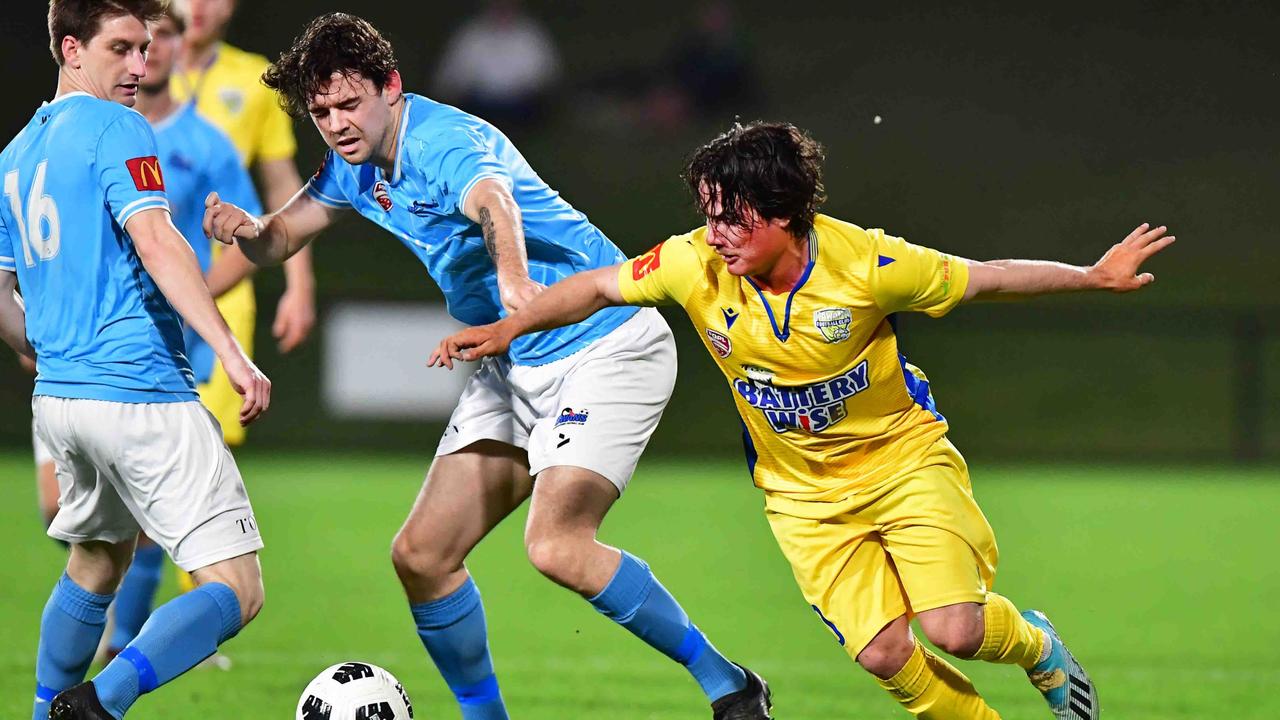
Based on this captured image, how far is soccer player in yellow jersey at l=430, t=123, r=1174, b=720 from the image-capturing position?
3918mm

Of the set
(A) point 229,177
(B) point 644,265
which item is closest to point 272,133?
(A) point 229,177

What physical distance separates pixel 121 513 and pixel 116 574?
0.74 feet

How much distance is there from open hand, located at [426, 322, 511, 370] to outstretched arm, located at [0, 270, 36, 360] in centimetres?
120

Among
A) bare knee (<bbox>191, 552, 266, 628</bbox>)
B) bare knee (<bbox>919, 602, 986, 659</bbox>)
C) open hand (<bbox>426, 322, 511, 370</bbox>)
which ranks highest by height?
open hand (<bbox>426, 322, 511, 370</bbox>)

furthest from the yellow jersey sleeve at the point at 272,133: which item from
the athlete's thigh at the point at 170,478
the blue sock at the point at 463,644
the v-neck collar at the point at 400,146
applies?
the athlete's thigh at the point at 170,478

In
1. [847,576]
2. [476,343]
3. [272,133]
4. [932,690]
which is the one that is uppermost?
[272,133]

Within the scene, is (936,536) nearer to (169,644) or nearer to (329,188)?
(169,644)

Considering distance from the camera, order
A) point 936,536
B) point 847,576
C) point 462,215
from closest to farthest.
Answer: point 936,536, point 847,576, point 462,215

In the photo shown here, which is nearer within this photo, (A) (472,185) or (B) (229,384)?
(A) (472,185)

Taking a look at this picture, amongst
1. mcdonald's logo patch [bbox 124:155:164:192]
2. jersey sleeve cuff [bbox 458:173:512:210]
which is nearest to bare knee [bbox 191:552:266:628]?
mcdonald's logo patch [bbox 124:155:164:192]

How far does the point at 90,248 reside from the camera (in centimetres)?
392

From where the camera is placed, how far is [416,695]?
18.0 feet

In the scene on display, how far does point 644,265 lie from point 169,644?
4.82ft

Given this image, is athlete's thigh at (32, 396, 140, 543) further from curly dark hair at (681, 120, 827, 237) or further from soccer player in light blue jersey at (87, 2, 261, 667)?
curly dark hair at (681, 120, 827, 237)
